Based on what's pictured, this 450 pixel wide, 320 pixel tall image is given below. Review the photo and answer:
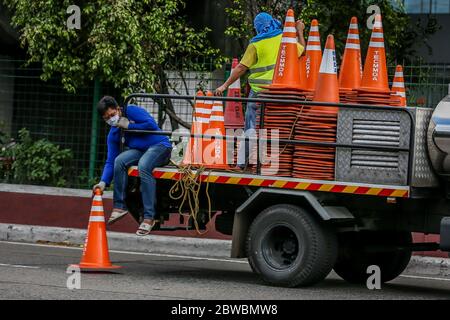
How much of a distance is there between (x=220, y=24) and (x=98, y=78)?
3887mm

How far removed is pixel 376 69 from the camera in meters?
11.0

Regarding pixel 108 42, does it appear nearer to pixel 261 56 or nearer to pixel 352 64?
pixel 261 56

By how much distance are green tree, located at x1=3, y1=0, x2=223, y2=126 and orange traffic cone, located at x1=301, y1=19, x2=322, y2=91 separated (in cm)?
507

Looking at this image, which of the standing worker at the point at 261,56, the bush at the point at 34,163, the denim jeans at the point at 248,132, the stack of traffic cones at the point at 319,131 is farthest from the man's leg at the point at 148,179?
the bush at the point at 34,163

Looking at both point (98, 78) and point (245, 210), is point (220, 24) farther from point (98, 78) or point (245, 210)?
point (245, 210)

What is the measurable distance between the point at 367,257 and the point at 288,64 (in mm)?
2225

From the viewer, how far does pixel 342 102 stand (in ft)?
36.1

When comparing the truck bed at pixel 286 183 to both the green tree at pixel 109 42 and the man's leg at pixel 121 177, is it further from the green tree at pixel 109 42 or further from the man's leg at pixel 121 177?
the green tree at pixel 109 42

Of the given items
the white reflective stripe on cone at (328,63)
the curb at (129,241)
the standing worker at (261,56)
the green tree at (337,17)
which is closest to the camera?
the white reflective stripe on cone at (328,63)

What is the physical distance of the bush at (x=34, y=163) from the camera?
1759 centimetres

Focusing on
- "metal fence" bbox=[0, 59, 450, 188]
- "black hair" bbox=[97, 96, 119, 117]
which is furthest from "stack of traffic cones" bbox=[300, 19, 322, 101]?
"metal fence" bbox=[0, 59, 450, 188]

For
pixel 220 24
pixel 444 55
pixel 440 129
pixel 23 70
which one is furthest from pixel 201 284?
pixel 444 55

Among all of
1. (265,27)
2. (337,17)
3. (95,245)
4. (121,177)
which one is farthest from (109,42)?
(95,245)

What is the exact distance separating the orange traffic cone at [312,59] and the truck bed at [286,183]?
1.24 m
